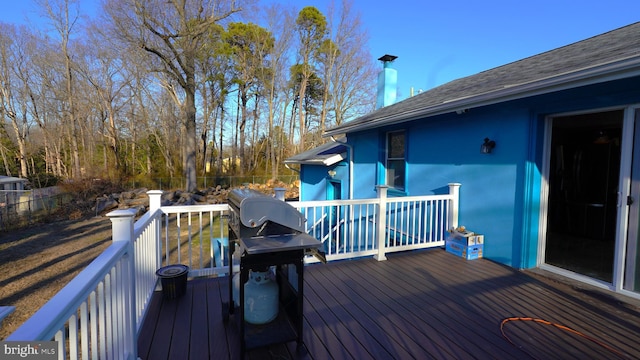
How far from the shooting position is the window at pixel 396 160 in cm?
623

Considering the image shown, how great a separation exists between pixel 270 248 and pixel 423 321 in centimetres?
161

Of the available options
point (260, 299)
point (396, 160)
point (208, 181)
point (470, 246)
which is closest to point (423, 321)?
point (260, 299)

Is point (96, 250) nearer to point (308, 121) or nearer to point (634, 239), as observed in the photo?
point (634, 239)

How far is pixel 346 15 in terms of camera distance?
18.8 m

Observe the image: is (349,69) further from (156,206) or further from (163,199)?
(156,206)

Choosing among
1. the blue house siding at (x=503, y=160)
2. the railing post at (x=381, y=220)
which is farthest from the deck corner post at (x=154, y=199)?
the blue house siding at (x=503, y=160)

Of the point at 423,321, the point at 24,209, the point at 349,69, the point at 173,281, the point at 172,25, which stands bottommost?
the point at 24,209

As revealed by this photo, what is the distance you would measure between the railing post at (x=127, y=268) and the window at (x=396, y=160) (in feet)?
16.9

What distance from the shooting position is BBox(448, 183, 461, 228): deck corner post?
15.3 feet

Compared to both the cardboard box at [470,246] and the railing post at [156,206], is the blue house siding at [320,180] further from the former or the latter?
the railing post at [156,206]

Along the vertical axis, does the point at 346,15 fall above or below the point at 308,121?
above

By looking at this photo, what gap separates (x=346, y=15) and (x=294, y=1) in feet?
10.8

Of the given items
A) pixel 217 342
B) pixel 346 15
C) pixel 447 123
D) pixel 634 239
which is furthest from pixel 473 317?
pixel 346 15

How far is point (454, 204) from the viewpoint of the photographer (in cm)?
468
